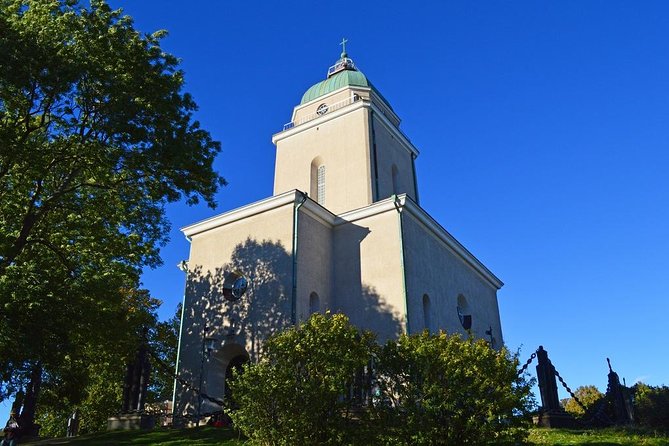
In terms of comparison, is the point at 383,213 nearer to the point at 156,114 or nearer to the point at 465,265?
the point at 465,265

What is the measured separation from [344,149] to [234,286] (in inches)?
322

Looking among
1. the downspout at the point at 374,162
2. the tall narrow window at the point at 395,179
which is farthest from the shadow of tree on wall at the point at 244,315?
the tall narrow window at the point at 395,179

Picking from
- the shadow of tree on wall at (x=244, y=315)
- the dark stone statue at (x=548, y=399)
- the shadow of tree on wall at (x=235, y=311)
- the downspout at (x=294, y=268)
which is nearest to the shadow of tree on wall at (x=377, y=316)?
the shadow of tree on wall at (x=244, y=315)

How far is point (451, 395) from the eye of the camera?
1127 centimetres

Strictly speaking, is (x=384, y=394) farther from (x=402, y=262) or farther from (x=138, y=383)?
(x=138, y=383)

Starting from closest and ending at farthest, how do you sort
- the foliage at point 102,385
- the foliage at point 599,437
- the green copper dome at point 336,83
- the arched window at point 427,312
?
the foliage at point 599,437 < the arched window at point 427,312 < the foliage at point 102,385 < the green copper dome at point 336,83

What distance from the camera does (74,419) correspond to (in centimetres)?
2989

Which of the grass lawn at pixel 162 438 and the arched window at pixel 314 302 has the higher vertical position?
the arched window at pixel 314 302

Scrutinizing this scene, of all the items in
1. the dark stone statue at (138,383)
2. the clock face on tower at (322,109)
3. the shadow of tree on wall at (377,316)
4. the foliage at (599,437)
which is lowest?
the foliage at (599,437)

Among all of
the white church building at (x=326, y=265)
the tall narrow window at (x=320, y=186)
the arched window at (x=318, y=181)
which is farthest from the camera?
the arched window at (x=318, y=181)

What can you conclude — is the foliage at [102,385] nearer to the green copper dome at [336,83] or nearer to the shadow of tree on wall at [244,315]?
the shadow of tree on wall at [244,315]

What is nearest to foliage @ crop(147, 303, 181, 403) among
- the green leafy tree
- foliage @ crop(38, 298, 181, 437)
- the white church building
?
foliage @ crop(38, 298, 181, 437)

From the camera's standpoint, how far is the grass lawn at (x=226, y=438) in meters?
13.4

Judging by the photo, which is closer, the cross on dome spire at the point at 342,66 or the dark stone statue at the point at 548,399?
the dark stone statue at the point at 548,399
